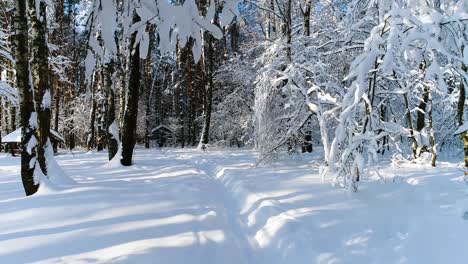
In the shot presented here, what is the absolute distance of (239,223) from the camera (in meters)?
5.46

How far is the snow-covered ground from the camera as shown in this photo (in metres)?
3.62

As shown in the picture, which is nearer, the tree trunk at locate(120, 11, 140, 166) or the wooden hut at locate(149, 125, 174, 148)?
the tree trunk at locate(120, 11, 140, 166)

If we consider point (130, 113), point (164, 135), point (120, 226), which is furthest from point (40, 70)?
point (164, 135)

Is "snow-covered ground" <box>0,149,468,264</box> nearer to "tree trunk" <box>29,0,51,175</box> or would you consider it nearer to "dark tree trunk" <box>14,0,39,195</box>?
"dark tree trunk" <box>14,0,39,195</box>

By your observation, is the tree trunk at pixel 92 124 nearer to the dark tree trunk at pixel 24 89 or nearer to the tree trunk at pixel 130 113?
the tree trunk at pixel 130 113

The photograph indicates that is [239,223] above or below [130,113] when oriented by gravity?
below

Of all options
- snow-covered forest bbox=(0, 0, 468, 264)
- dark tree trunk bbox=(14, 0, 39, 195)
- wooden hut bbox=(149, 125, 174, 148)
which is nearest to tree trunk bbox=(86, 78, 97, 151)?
wooden hut bbox=(149, 125, 174, 148)

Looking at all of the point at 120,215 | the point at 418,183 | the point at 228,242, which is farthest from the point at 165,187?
the point at 418,183

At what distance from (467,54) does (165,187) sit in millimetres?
5791

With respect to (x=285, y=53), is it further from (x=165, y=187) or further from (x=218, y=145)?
(x=218, y=145)

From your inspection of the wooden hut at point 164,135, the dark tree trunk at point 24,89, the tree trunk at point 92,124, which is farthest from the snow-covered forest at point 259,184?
the wooden hut at point 164,135

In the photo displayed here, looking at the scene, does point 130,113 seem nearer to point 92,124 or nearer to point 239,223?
point 239,223

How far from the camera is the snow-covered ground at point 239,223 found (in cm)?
362

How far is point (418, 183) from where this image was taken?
7164 millimetres
